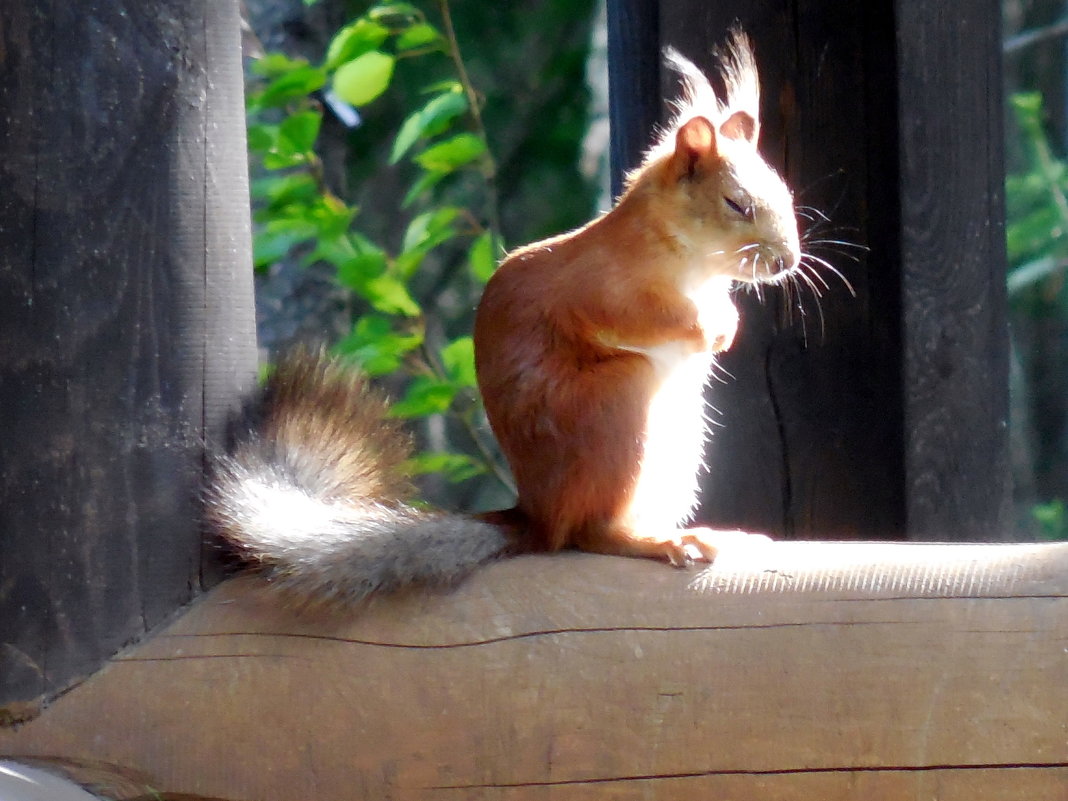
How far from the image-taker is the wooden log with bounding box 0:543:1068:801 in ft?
3.90

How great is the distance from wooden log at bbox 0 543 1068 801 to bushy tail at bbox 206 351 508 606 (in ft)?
0.14

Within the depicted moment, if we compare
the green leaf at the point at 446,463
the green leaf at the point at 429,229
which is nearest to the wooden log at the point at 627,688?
the green leaf at the point at 446,463

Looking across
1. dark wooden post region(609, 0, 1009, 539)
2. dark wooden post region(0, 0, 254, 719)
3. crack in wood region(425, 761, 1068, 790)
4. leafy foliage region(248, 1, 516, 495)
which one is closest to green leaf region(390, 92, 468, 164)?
leafy foliage region(248, 1, 516, 495)

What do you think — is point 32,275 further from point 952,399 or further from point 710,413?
point 952,399

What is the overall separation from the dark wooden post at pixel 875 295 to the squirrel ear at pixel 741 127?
0.18m

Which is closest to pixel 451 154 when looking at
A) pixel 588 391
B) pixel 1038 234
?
pixel 588 391

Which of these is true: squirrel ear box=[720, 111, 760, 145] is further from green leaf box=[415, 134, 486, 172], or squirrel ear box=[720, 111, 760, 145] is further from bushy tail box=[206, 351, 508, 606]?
green leaf box=[415, 134, 486, 172]

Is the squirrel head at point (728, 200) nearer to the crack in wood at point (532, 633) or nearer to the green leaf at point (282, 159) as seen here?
the crack in wood at point (532, 633)

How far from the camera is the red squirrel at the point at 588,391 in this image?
148cm

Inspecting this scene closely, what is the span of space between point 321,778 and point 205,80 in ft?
2.69

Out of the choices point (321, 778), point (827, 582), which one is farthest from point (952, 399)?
point (321, 778)

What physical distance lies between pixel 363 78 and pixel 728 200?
94 cm

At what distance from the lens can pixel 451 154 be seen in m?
2.38

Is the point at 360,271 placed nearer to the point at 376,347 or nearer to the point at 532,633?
the point at 376,347
